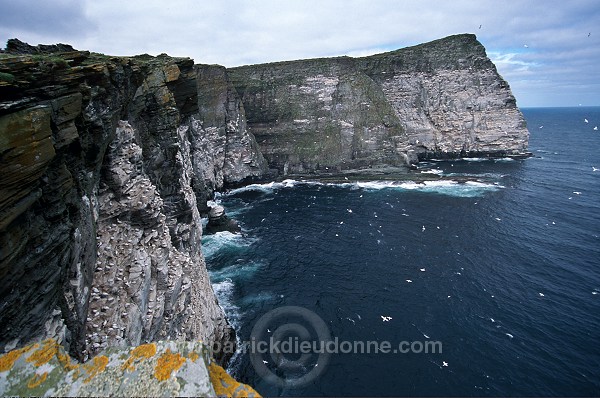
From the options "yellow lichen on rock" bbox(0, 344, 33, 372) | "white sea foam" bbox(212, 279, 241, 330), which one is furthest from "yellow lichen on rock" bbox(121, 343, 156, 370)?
"white sea foam" bbox(212, 279, 241, 330)

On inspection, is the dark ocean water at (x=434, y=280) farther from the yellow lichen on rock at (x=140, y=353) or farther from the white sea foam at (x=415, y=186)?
the yellow lichen on rock at (x=140, y=353)

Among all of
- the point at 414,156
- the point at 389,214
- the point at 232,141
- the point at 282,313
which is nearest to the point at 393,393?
the point at 282,313

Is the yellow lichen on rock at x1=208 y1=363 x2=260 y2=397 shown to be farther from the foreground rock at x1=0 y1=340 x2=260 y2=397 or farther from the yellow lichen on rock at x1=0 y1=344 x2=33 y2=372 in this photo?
the yellow lichen on rock at x1=0 y1=344 x2=33 y2=372

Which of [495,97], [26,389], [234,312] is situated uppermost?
[495,97]

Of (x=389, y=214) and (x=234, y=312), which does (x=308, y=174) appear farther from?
(x=234, y=312)

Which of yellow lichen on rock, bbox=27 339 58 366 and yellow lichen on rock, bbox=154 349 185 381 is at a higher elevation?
yellow lichen on rock, bbox=154 349 185 381

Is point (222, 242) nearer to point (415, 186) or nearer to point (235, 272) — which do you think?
point (235, 272)

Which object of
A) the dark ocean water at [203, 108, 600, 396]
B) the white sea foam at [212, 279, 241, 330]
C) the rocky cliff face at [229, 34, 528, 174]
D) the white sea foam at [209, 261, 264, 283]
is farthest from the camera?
the rocky cliff face at [229, 34, 528, 174]
